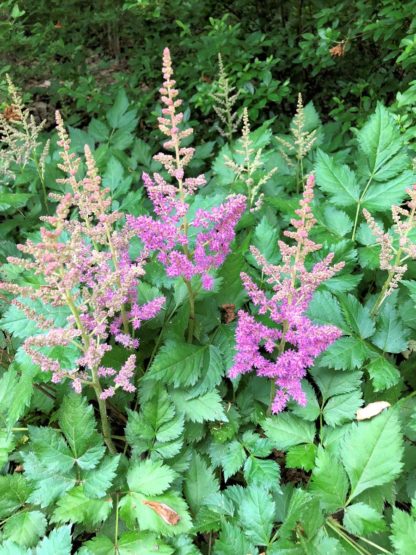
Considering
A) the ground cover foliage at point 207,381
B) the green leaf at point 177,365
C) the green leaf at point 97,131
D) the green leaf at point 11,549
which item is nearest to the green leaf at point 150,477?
the ground cover foliage at point 207,381

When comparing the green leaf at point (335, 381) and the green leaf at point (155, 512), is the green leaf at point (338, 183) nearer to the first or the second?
the green leaf at point (335, 381)

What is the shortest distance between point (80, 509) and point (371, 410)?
3.81ft

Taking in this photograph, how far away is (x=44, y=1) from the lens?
176 inches

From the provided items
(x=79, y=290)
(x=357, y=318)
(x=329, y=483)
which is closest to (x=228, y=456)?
(x=329, y=483)

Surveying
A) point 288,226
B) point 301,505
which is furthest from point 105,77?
point 301,505

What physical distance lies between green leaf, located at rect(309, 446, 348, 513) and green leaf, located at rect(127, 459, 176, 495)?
53cm

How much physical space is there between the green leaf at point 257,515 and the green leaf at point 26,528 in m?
0.77

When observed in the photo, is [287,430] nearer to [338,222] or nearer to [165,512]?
[165,512]

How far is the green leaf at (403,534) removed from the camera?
1.54 m

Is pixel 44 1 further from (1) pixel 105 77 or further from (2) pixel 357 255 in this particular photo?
(2) pixel 357 255

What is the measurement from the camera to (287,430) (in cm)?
196

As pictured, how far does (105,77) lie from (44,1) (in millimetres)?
1013

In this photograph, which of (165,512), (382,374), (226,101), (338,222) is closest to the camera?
(165,512)

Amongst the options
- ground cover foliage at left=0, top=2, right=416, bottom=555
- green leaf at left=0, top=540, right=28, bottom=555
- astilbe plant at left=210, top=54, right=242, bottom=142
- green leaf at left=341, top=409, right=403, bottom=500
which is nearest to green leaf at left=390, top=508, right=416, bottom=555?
ground cover foliage at left=0, top=2, right=416, bottom=555
